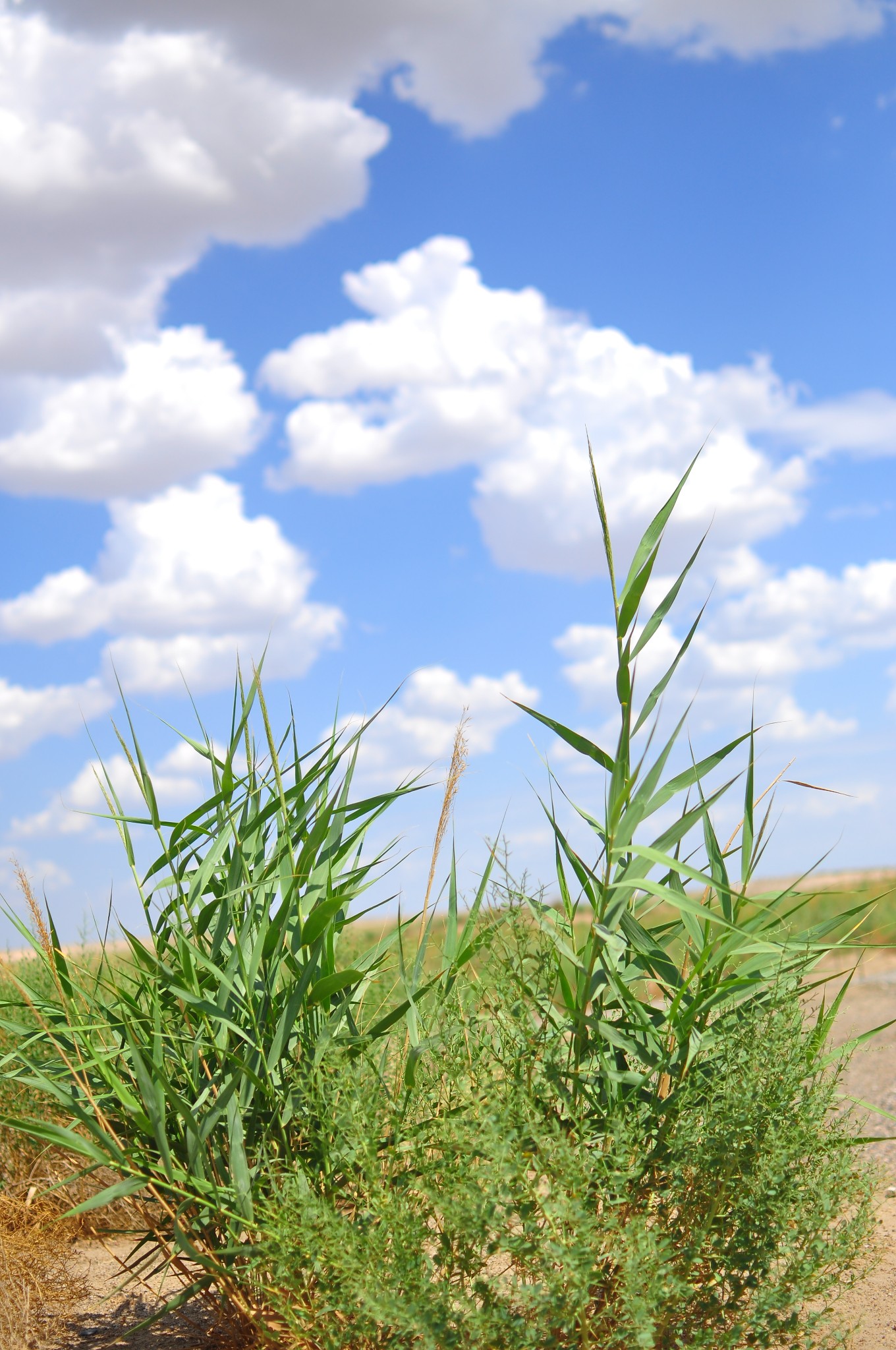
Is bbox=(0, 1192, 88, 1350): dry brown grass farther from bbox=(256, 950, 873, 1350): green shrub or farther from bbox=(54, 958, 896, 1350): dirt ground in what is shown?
bbox=(256, 950, 873, 1350): green shrub

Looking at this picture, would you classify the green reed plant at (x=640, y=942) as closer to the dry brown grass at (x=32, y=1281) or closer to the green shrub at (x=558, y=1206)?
the green shrub at (x=558, y=1206)

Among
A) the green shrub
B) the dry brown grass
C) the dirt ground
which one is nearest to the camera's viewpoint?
the green shrub

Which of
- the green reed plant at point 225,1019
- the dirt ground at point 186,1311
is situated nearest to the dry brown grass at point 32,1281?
the dirt ground at point 186,1311

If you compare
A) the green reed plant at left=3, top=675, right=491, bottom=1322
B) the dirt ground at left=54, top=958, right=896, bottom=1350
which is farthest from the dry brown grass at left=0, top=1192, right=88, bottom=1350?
the green reed plant at left=3, top=675, right=491, bottom=1322

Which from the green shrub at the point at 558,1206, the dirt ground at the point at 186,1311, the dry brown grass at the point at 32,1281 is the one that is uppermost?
the green shrub at the point at 558,1206

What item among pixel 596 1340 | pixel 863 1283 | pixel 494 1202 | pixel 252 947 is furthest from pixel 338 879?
pixel 863 1283

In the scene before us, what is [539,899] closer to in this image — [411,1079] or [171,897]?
[411,1079]

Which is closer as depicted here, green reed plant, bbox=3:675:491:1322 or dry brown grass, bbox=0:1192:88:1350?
green reed plant, bbox=3:675:491:1322

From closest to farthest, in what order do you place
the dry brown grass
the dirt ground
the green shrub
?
the green shrub → the dirt ground → the dry brown grass

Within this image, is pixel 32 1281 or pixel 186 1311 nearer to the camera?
pixel 32 1281

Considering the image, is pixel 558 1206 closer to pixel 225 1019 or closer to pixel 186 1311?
pixel 225 1019

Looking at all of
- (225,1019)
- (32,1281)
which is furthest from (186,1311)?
(225,1019)

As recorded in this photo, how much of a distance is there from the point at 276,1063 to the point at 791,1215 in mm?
1538

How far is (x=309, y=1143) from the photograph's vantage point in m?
3.37
